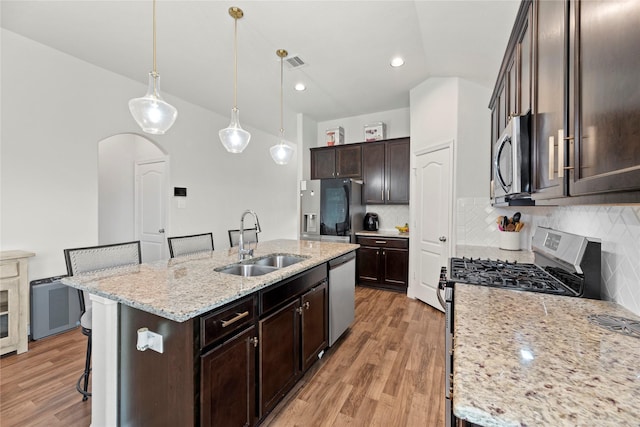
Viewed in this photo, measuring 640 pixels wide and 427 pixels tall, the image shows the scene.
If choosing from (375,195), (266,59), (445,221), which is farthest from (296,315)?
(375,195)

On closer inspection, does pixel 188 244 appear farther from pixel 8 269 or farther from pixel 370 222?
pixel 370 222

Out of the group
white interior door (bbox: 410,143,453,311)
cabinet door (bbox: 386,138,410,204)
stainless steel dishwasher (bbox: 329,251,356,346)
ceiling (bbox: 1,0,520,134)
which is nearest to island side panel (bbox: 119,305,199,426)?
stainless steel dishwasher (bbox: 329,251,356,346)

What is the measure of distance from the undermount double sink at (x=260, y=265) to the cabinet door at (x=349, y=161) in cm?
277

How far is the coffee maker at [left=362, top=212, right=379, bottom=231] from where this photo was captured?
473cm

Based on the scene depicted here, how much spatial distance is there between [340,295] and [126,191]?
4.18m

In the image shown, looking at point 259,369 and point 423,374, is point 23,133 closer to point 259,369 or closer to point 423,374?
point 259,369

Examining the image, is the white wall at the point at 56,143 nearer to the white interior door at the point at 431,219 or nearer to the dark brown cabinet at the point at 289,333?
the dark brown cabinet at the point at 289,333

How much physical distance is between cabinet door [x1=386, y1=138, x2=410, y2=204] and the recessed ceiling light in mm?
1354

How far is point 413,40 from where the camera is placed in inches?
105

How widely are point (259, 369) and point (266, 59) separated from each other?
9.86 ft

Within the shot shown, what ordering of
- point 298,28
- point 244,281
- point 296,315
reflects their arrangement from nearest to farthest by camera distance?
point 244,281
point 296,315
point 298,28

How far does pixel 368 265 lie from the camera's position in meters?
4.37

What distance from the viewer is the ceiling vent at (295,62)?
2.99 meters

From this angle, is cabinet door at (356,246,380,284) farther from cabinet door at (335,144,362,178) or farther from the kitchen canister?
the kitchen canister
